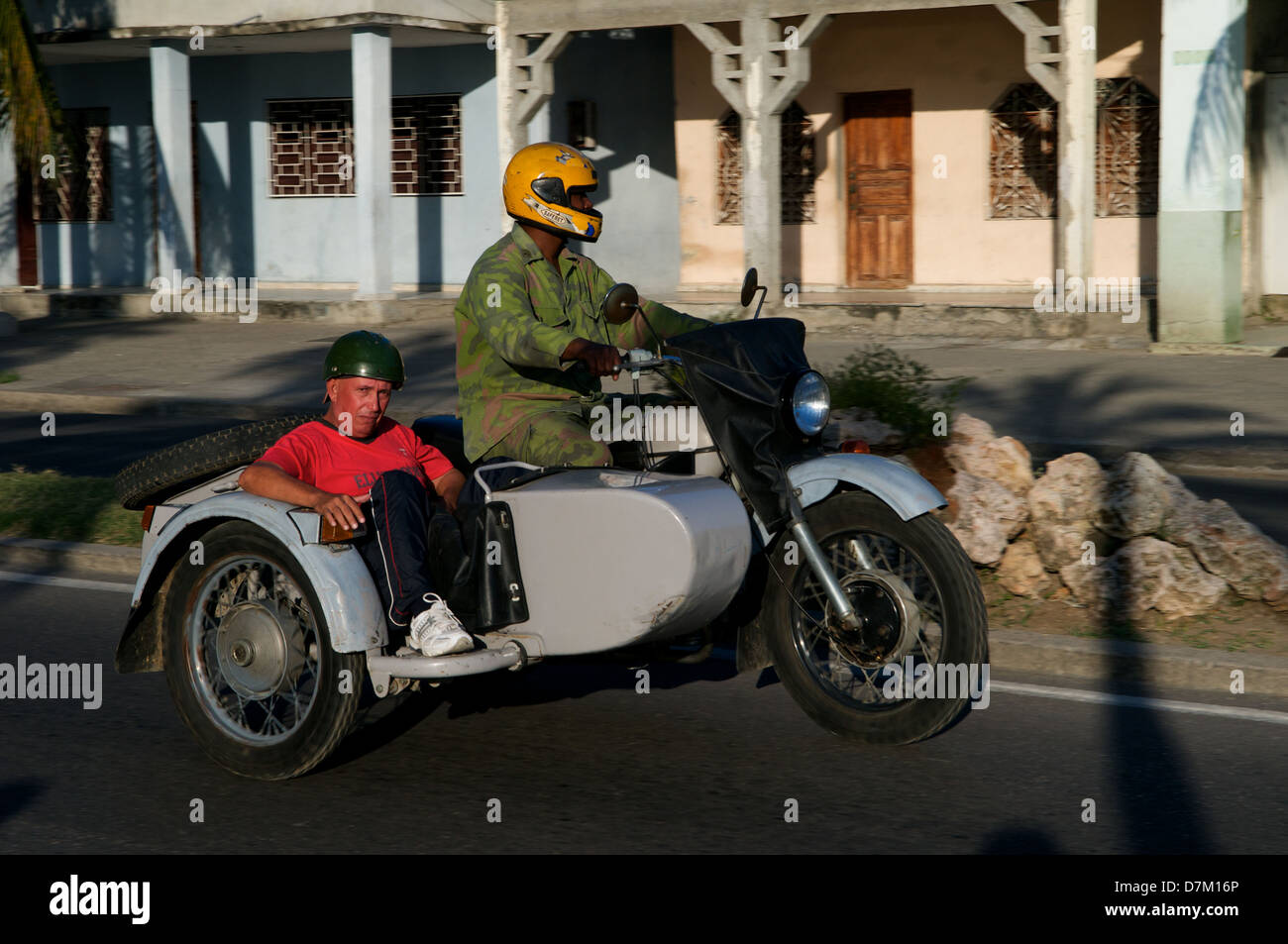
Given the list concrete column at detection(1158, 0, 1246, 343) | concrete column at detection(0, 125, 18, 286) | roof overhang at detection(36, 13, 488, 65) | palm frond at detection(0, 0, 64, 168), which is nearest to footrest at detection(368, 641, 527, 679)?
concrete column at detection(1158, 0, 1246, 343)

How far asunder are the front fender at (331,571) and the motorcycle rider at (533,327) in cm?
61

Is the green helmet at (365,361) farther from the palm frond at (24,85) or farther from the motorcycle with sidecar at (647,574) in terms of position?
the palm frond at (24,85)

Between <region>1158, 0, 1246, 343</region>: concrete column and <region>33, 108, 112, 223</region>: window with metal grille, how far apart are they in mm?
16516

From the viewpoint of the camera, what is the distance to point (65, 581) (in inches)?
328

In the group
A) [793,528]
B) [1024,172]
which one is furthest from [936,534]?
[1024,172]

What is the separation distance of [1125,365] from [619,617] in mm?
11864

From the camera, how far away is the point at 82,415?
15.5 metres

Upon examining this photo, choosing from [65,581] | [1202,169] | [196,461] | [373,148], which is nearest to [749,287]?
[196,461]

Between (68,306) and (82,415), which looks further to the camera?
(68,306)

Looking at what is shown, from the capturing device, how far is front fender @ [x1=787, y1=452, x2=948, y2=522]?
198 inches

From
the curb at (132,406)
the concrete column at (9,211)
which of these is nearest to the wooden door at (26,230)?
the concrete column at (9,211)

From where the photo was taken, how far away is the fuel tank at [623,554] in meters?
4.87
